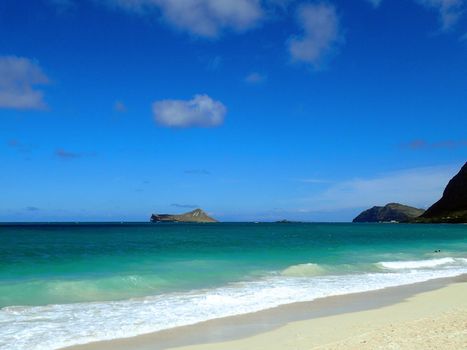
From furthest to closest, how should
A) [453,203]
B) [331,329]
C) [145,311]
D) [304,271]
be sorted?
[453,203], [304,271], [145,311], [331,329]

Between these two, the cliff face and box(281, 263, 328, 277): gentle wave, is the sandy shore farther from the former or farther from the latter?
the cliff face

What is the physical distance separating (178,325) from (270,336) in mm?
2565

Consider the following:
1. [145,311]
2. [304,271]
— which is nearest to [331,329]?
[145,311]

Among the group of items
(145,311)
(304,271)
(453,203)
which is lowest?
(145,311)

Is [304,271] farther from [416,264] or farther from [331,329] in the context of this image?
[331,329]

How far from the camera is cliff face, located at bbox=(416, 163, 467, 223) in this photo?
16438 cm

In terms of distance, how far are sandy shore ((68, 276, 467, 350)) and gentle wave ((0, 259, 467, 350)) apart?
0.70m

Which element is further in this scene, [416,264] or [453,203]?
[453,203]

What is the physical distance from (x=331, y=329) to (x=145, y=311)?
5506 mm

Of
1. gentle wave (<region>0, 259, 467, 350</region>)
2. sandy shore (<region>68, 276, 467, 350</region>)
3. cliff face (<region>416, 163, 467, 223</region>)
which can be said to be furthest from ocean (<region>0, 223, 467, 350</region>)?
cliff face (<region>416, 163, 467, 223</region>)

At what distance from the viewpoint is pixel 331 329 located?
425 inches

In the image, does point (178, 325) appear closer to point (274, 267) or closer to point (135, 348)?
point (135, 348)

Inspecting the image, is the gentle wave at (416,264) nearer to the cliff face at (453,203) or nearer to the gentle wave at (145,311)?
the gentle wave at (145,311)

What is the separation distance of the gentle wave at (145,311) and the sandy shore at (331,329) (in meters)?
0.70
